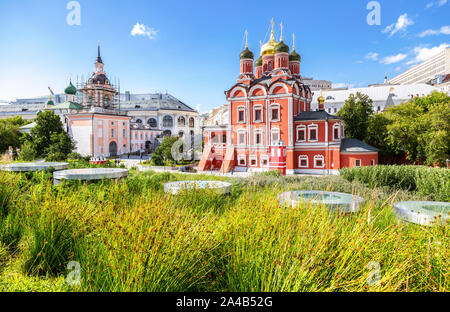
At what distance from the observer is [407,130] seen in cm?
2316

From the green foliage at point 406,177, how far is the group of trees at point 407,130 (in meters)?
13.1

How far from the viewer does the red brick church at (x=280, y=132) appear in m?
25.0

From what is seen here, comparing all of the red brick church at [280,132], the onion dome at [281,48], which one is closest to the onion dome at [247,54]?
the red brick church at [280,132]

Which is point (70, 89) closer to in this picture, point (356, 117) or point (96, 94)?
point (96, 94)

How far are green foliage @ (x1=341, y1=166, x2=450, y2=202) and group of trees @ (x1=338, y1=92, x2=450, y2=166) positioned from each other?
1311 cm

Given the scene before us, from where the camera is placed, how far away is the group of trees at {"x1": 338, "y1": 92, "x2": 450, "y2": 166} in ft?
69.7

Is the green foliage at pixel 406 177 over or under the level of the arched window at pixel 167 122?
under

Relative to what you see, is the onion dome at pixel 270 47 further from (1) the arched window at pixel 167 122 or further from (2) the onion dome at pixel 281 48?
(1) the arched window at pixel 167 122

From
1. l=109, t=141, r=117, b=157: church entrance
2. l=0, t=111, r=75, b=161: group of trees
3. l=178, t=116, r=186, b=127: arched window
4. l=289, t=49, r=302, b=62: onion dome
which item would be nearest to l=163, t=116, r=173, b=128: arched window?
l=178, t=116, r=186, b=127: arched window

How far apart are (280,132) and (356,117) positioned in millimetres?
9254

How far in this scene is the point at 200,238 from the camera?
2.47 metres

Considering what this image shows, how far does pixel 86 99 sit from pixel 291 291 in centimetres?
4777

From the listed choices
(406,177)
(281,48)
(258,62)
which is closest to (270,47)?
(258,62)

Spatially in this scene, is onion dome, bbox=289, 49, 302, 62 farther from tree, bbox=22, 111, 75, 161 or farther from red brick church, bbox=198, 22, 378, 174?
tree, bbox=22, 111, 75, 161
